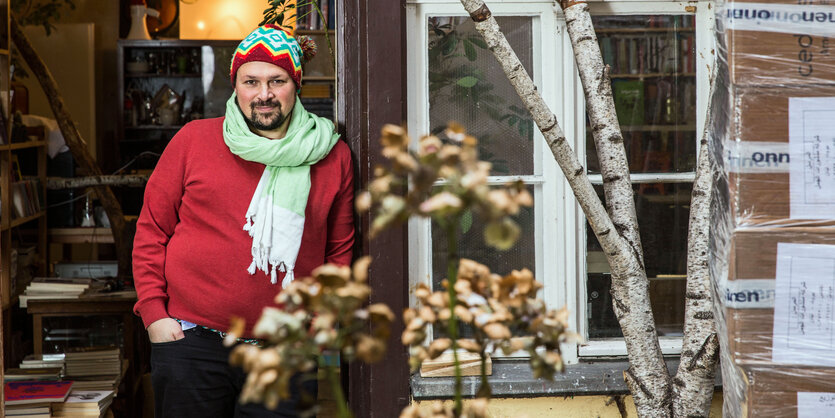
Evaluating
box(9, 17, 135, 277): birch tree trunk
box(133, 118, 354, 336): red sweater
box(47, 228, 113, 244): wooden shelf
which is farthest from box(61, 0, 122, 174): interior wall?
box(133, 118, 354, 336): red sweater

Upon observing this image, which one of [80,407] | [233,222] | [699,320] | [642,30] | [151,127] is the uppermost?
[151,127]

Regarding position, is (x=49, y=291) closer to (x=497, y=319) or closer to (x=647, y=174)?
(x=647, y=174)

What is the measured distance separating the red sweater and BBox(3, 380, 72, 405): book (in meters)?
1.07

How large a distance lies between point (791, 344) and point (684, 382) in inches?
10.8

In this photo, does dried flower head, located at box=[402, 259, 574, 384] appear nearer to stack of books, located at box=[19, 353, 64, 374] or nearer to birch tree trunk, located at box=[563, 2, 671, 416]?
birch tree trunk, located at box=[563, 2, 671, 416]

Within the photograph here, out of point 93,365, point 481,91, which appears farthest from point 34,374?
point 481,91

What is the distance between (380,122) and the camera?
80.0 inches

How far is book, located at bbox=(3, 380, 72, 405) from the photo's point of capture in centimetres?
286

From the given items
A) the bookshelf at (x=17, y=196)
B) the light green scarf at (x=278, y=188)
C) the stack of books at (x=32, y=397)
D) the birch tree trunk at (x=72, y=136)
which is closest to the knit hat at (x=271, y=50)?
the light green scarf at (x=278, y=188)

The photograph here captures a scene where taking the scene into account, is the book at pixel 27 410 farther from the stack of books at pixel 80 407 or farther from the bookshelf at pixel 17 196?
the bookshelf at pixel 17 196

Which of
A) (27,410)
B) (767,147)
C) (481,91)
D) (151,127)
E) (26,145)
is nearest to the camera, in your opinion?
(767,147)

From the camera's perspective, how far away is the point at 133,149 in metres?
6.02

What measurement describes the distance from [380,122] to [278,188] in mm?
297

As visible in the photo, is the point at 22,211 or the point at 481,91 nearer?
Result: the point at 481,91
